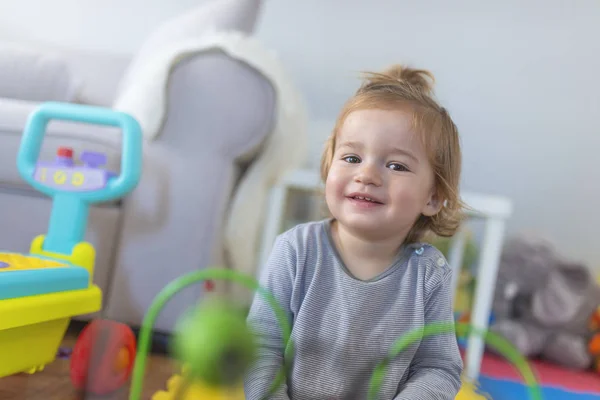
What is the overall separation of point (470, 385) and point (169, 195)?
2.20 feet

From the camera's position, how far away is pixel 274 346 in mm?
722

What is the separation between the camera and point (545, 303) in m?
1.69

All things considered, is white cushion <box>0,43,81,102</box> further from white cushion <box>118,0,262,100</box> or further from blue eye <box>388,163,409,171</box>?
blue eye <box>388,163,409,171</box>

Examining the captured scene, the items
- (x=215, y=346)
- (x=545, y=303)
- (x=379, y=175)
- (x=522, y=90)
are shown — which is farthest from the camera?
(x=522, y=90)

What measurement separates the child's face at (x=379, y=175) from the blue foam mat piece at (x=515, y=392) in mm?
639

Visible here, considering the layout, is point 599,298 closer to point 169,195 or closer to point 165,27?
point 169,195

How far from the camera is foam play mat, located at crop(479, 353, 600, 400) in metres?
1.29

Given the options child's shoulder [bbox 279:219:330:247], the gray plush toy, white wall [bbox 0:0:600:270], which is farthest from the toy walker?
white wall [bbox 0:0:600:270]

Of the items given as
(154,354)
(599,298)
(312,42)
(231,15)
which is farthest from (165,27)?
(599,298)

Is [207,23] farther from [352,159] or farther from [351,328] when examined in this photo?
[351,328]

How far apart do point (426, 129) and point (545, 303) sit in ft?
3.72

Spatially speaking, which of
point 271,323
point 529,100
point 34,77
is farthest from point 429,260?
point 529,100

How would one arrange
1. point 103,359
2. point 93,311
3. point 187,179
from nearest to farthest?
point 103,359, point 93,311, point 187,179

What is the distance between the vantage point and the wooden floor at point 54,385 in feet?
2.77
